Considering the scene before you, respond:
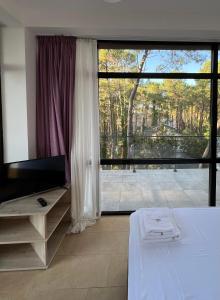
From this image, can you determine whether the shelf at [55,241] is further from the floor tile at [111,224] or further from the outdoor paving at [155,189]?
the outdoor paving at [155,189]

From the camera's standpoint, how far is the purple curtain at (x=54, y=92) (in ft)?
10.6

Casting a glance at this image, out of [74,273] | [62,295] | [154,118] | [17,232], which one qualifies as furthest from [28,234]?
[154,118]

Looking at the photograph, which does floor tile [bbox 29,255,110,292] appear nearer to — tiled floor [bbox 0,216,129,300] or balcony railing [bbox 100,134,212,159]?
tiled floor [bbox 0,216,129,300]

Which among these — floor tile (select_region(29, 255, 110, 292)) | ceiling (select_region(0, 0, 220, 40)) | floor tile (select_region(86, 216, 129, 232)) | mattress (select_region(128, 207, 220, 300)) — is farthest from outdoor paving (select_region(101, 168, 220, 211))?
ceiling (select_region(0, 0, 220, 40))

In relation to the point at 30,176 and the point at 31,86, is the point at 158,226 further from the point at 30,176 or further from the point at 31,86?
the point at 31,86

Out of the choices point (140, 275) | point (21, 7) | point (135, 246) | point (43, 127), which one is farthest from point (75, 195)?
point (21, 7)

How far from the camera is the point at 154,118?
12.1 ft

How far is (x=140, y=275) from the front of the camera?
57.6 inches

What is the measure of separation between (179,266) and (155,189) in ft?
7.83

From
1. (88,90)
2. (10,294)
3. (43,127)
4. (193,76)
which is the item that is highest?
(193,76)

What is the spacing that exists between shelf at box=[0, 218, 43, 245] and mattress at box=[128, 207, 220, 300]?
1.07 meters

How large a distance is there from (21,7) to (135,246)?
8.54ft

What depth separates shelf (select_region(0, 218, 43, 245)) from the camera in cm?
243

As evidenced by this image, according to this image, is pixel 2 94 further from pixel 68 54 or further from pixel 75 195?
pixel 75 195
